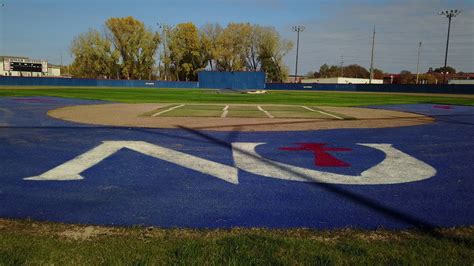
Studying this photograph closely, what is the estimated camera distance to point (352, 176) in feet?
19.1

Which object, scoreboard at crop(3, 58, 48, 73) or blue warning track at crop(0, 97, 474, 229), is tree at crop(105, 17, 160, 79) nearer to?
scoreboard at crop(3, 58, 48, 73)

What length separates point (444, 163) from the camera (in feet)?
22.0

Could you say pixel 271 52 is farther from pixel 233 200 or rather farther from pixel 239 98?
pixel 233 200

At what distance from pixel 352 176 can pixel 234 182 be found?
6.19 ft

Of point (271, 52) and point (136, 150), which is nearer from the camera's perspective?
point (136, 150)

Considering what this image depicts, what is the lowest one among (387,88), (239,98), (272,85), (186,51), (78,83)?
(239,98)

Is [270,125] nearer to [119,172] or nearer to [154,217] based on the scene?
[119,172]

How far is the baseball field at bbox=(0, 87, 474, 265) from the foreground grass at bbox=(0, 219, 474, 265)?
0.05 feet

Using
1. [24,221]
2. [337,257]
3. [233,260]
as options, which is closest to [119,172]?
[24,221]

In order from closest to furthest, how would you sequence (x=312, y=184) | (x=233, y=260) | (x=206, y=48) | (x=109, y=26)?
(x=233, y=260) → (x=312, y=184) → (x=109, y=26) → (x=206, y=48)

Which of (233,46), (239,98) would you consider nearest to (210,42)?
(233,46)

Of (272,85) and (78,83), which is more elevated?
(272,85)

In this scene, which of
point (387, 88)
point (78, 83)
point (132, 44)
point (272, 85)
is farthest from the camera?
point (132, 44)

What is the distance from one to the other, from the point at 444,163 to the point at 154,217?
5.32m
